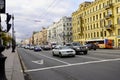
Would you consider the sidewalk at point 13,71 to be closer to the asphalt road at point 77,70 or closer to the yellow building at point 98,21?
the asphalt road at point 77,70

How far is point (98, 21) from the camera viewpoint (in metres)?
84.7

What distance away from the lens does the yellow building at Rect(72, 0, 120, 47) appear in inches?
2879

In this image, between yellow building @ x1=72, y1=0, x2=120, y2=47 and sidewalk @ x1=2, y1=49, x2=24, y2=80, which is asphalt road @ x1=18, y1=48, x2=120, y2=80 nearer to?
sidewalk @ x1=2, y1=49, x2=24, y2=80

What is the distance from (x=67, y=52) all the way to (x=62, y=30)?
109 metres

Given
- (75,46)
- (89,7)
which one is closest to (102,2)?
(89,7)

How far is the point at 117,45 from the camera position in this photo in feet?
234

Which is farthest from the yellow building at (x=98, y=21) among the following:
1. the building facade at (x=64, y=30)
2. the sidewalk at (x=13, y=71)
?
the sidewalk at (x=13, y=71)

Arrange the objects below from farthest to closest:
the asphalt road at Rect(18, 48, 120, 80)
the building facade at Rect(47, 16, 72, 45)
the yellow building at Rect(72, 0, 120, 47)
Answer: the building facade at Rect(47, 16, 72, 45), the yellow building at Rect(72, 0, 120, 47), the asphalt road at Rect(18, 48, 120, 80)

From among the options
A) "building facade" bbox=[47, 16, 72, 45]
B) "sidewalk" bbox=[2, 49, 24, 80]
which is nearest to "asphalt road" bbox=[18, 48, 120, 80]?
"sidewalk" bbox=[2, 49, 24, 80]

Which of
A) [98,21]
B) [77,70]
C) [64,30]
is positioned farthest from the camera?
[64,30]

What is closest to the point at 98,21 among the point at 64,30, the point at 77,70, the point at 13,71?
the point at 64,30

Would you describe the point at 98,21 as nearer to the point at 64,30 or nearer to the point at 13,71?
the point at 64,30

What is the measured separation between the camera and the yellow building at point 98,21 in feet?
240

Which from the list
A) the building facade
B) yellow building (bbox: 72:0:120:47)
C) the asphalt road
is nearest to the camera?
the asphalt road
